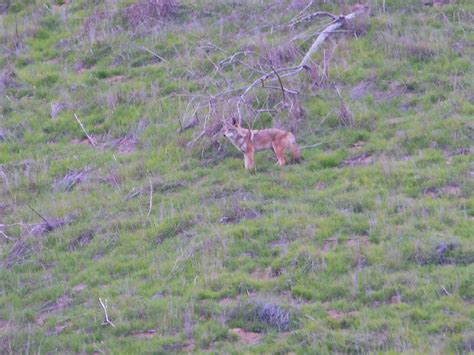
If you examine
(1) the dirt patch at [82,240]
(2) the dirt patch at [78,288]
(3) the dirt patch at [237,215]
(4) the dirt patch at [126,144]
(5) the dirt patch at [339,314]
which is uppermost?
(5) the dirt patch at [339,314]

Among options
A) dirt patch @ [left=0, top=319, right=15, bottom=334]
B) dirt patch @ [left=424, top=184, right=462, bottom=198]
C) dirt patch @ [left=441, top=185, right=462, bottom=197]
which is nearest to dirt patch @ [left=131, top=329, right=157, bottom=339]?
dirt patch @ [left=0, top=319, right=15, bottom=334]

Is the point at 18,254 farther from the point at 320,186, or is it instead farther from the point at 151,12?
the point at 151,12

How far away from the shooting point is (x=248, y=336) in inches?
430

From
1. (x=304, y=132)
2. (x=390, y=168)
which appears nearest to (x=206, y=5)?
(x=304, y=132)

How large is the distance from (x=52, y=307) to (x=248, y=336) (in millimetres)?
3071

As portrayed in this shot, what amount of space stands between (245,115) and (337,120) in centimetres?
161

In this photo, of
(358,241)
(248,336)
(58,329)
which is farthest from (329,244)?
(58,329)

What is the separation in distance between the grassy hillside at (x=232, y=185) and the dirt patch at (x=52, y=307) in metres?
0.04

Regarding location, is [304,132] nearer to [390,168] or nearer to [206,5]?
[390,168]

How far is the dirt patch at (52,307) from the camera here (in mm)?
12430

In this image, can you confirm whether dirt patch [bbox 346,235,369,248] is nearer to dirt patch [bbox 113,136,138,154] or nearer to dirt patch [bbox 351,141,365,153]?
dirt patch [bbox 351,141,365,153]

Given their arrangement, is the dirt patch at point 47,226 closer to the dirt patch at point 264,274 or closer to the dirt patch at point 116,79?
the dirt patch at point 264,274

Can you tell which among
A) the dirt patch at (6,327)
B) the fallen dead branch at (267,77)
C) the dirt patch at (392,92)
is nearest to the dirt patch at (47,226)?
the dirt patch at (6,327)

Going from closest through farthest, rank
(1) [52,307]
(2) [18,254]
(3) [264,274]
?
1. (3) [264,274]
2. (1) [52,307]
3. (2) [18,254]
